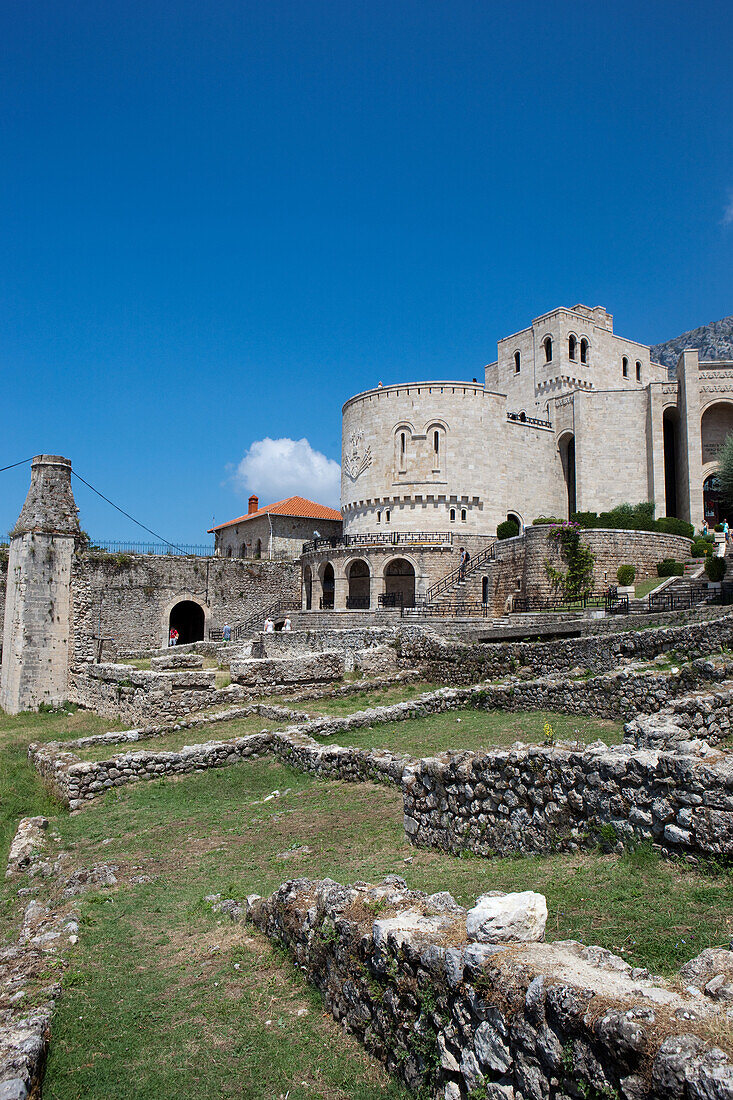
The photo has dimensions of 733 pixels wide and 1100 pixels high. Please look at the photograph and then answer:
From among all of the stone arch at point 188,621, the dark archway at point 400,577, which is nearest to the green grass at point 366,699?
the stone arch at point 188,621

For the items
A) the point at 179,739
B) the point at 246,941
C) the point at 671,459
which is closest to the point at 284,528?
the point at 671,459

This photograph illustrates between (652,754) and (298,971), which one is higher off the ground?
(652,754)

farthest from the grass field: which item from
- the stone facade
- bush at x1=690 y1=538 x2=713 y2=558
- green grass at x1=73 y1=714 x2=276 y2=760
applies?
the stone facade

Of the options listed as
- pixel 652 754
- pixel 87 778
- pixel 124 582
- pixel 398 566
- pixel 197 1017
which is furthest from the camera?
pixel 398 566

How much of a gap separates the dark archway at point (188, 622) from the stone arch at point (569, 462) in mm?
25741

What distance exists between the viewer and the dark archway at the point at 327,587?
138 ft

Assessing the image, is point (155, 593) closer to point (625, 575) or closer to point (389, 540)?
point (389, 540)

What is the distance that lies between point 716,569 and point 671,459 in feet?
82.9

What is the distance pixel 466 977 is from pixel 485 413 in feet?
142

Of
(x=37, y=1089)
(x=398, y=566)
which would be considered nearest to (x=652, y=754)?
(x=37, y=1089)

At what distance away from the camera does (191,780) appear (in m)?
10.8

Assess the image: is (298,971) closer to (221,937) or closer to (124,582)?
(221,937)

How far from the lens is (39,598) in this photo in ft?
61.4

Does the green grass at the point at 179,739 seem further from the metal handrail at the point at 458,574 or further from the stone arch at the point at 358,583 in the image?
the stone arch at the point at 358,583
